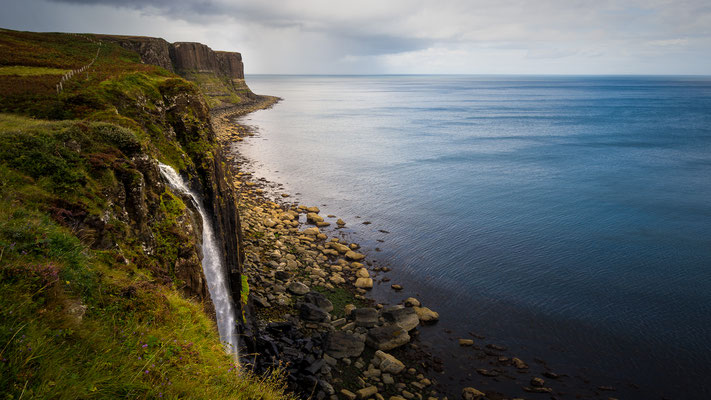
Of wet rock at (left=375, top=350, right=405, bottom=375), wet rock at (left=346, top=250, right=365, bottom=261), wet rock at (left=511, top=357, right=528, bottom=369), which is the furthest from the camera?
wet rock at (left=346, top=250, right=365, bottom=261)

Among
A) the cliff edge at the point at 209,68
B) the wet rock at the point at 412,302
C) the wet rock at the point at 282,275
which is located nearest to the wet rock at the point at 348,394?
the wet rock at the point at 412,302

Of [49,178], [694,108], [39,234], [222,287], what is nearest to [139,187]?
[49,178]

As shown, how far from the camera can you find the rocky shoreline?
54.5ft

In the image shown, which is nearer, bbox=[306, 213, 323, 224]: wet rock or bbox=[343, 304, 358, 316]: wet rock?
bbox=[343, 304, 358, 316]: wet rock

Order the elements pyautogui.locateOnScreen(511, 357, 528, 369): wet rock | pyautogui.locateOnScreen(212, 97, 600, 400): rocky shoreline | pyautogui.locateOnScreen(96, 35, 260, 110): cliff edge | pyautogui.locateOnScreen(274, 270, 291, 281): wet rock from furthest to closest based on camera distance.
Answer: pyautogui.locateOnScreen(96, 35, 260, 110): cliff edge, pyautogui.locateOnScreen(274, 270, 291, 281): wet rock, pyautogui.locateOnScreen(511, 357, 528, 369): wet rock, pyautogui.locateOnScreen(212, 97, 600, 400): rocky shoreline

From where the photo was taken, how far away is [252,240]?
28625 mm

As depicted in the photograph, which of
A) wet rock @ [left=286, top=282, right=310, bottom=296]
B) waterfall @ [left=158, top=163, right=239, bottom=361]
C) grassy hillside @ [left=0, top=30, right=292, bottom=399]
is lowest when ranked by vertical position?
wet rock @ [left=286, top=282, right=310, bottom=296]

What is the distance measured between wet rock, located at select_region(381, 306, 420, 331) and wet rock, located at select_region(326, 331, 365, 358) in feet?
8.40

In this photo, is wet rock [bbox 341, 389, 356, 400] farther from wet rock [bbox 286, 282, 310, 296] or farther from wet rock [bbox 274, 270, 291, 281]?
wet rock [bbox 274, 270, 291, 281]

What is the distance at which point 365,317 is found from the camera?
21172 mm

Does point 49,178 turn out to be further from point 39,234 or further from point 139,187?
point 39,234

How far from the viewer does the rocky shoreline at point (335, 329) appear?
16625mm

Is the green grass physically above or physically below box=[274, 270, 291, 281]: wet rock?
above

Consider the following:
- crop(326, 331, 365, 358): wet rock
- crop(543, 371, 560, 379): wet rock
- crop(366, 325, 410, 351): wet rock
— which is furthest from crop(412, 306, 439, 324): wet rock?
crop(543, 371, 560, 379): wet rock
